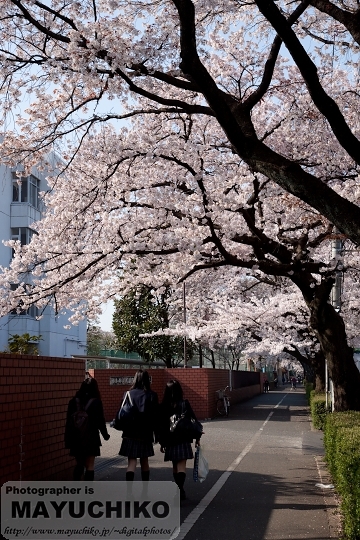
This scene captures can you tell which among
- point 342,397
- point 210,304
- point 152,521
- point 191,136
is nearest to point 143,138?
point 191,136

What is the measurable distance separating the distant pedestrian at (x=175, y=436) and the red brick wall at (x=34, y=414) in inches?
60.7

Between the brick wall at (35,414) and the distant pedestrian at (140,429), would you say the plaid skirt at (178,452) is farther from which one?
the brick wall at (35,414)

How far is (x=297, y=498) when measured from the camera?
8.88m

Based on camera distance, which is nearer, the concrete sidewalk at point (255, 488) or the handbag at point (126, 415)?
the concrete sidewalk at point (255, 488)

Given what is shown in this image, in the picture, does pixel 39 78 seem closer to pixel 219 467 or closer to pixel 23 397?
pixel 23 397

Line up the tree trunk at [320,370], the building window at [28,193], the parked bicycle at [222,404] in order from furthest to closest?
the building window at [28,193]
the tree trunk at [320,370]
the parked bicycle at [222,404]

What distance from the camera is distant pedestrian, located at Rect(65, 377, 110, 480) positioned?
322 inches

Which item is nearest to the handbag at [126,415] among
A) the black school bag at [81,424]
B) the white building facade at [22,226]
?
the black school bag at [81,424]

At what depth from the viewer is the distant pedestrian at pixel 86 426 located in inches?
322

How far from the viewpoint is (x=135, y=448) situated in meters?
8.19

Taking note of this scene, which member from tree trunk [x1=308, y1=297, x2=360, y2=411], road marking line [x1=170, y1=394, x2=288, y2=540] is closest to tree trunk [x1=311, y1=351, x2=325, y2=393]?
tree trunk [x1=308, y1=297, x2=360, y2=411]
